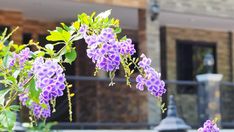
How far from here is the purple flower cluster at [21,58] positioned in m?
4.04

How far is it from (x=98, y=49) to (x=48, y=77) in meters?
0.32

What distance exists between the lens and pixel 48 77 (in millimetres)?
3541

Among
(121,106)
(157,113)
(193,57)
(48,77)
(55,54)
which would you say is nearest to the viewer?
(48,77)

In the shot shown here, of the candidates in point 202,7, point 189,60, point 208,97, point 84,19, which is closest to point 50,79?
point 84,19

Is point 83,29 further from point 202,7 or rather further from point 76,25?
point 202,7

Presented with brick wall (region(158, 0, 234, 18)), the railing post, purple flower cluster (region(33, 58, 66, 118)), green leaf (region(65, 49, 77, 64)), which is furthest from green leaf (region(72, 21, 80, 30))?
brick wall (region(158, 0, 234, 18))

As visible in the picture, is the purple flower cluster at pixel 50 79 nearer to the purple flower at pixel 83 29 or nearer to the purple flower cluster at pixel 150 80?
the purple flower at pixel 83 29

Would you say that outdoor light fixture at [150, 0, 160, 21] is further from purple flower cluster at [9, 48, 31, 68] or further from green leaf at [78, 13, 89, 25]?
green leaf at [78, 13, 89, 25]

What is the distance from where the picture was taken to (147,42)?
1460 centimetres

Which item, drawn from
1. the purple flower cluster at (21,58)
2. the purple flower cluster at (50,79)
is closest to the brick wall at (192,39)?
the purple flower cluster at (21,58)

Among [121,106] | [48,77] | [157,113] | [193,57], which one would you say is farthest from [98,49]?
[193,57]

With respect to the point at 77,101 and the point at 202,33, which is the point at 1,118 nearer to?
the point at 77,101

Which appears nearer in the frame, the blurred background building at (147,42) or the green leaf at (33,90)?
the green leaf at (33,90)

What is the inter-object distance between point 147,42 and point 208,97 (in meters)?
2.29
